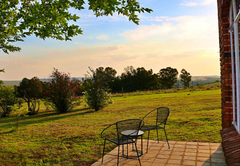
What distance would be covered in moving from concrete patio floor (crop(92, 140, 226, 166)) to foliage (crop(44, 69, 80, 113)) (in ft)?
31.8

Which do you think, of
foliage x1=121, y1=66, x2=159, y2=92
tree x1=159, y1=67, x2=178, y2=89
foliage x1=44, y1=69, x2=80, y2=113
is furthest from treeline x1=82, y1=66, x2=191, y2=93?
foliage x1=44, y1=69, x2=80, y2=113

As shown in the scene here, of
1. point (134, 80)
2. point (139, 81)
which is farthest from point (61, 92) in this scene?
point (139, 81)

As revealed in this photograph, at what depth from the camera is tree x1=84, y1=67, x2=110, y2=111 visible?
44.8 feet

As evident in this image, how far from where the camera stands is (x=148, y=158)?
4.07 metres

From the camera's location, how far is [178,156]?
411cm

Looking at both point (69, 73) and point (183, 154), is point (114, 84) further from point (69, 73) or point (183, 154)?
point (183, 154)

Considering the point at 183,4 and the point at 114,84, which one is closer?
the point at 183,4

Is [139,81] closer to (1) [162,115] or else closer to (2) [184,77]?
(2) [184,77]

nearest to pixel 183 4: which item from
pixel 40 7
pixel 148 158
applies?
pixel 40 7

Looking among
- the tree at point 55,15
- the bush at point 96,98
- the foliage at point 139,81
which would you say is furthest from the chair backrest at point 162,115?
the foliage at point 139,81

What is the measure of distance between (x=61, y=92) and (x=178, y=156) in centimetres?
1076

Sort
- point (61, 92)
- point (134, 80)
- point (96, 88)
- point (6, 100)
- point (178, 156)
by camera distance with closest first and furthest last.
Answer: point (178, 156) < point (61, 92) < point (96, 88) < point (6, 100) < point (134, 80)

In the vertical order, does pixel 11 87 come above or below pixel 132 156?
above

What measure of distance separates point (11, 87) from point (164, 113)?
1397 cm
